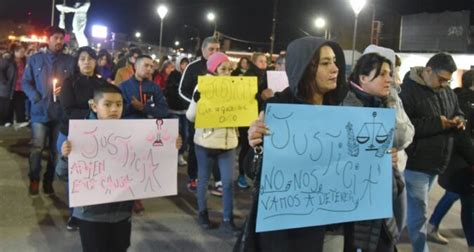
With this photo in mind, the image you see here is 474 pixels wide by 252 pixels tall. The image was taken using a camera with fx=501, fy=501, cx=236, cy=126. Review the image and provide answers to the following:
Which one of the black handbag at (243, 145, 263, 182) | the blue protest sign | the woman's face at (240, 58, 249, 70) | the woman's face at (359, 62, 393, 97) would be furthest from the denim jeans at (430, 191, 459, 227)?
the black handbag at (243, 145, 263, 182)

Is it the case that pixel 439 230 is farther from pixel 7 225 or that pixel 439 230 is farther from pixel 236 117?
pixel 7 225

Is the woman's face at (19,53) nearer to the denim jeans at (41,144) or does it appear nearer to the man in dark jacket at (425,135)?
the denim jeans at (41,144)

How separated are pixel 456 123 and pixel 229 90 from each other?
2179 millimetres

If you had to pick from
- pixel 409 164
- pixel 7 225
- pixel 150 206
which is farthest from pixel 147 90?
pixel 409 164

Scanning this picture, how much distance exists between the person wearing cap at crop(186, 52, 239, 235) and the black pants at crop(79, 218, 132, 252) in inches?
70.6

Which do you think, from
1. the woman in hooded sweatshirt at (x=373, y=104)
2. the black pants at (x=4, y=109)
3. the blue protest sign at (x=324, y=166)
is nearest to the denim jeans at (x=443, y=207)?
the woman in hooded sweatshirt at (x=373, y=104)

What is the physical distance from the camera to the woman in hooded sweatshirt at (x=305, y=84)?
2537mm

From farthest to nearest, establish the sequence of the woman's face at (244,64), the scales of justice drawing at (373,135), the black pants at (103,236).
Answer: the woman's face at (244,64), the black pants at (103,236), the scales of justice drawing at (373,135)

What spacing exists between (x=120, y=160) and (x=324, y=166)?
5.22 ft

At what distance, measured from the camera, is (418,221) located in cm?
439


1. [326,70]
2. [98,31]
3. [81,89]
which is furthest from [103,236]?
[98,31]

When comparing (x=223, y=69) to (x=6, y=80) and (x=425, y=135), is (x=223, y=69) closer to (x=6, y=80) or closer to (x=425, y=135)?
(x=425, y=135)

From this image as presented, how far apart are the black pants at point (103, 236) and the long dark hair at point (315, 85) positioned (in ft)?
5.36

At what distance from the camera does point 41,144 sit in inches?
236
